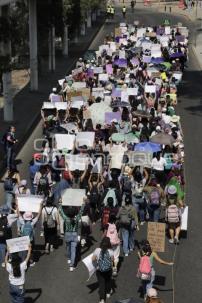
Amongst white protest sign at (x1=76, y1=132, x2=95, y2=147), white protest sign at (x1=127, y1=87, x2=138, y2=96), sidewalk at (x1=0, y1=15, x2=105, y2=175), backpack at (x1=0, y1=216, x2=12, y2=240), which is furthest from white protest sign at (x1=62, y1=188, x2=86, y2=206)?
white protest sign at (x1=127, y1=87, x2=138, y2=96)

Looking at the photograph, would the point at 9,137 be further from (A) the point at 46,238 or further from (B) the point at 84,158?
(A) the point at 46,238

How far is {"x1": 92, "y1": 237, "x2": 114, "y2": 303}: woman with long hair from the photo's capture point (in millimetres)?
13281

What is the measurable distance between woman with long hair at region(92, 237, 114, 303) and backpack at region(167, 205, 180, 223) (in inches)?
121

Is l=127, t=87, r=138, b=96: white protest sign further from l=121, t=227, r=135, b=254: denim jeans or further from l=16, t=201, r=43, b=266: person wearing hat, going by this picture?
l=16, t=201, r=43, b=266: person wearing hat

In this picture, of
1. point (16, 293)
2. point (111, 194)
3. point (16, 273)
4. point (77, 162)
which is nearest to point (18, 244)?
point (16, 273)

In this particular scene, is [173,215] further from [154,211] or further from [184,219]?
[154,211]

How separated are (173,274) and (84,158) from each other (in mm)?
5484

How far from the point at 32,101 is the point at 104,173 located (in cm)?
1463

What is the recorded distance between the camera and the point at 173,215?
645 inches

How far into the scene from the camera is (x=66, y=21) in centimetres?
4450

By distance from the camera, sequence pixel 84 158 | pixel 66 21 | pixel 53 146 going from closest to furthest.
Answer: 1. pixel 84 158
2. pixel 53 146
3. pixel 66 21

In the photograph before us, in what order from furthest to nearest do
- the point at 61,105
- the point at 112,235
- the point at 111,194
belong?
1. the point at 61,105
2. the point at 111,194
3. the point at 112,235

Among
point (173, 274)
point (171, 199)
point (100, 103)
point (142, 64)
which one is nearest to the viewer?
point (173, 274)

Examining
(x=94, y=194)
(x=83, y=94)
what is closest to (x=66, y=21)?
(x=83, y=94)
